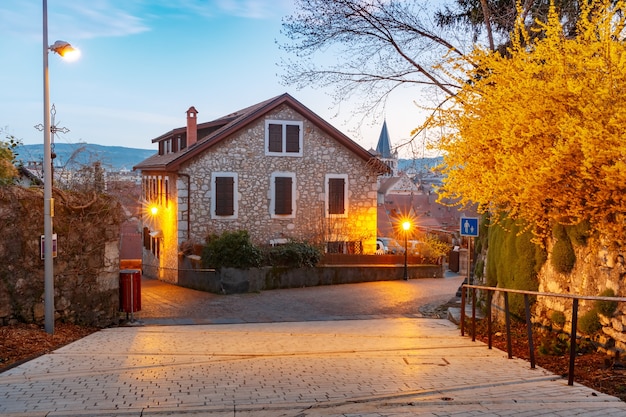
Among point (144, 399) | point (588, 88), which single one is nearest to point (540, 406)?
point (144, 399)

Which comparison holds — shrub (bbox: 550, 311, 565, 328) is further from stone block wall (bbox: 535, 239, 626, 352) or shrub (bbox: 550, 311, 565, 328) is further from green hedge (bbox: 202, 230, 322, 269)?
green hedge (bbox: 202, 230, 322, 269)

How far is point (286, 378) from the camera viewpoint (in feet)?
22.0

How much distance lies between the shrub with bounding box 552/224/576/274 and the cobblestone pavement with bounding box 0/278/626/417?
1609 mm

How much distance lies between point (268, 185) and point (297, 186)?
1215 mm

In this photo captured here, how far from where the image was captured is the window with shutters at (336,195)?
25172 mm

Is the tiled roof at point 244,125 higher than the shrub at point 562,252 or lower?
higher

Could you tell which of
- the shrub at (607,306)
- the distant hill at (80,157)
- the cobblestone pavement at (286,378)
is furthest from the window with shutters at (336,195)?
the shrub at (607,306)

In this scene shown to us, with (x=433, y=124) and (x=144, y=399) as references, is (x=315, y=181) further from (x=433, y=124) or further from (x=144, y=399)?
(x=144, y=399)

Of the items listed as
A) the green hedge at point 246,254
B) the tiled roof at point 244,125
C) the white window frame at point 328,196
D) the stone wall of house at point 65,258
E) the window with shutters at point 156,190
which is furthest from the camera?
the white window frame at point 328,196

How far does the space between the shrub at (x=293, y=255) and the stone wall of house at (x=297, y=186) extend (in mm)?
3537

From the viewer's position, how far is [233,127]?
914 inches

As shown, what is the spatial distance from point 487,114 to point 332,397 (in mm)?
5457

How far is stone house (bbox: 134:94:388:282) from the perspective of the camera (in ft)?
75.9

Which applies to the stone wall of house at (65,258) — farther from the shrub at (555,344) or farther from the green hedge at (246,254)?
the shrub at (555,344)
